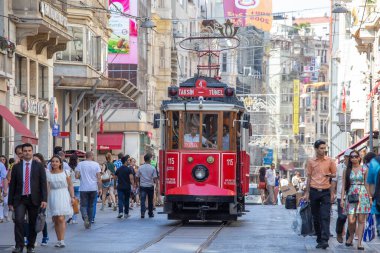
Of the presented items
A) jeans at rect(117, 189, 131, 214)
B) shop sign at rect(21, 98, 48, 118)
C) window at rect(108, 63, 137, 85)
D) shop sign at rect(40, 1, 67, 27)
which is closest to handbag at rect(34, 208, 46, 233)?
jeans at rect(117, 189, 131, 214)

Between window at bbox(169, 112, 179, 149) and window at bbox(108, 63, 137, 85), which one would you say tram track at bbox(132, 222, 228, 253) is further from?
window at bbox(108, 63, 137, 85)

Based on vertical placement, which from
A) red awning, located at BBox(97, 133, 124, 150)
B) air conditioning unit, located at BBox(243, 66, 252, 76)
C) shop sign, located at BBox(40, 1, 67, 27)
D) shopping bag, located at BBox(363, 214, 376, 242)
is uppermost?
air conditioning unit, located at BBox(243, 66, 252, 76)

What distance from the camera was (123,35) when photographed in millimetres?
68688

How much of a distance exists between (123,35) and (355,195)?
50089 mm

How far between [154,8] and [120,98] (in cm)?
2496

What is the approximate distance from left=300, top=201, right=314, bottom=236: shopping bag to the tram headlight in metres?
6.85

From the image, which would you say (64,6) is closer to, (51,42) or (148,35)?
(51,42)

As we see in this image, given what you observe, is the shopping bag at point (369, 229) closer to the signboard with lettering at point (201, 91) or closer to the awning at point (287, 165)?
the signboard with lettering at point (201, 91)

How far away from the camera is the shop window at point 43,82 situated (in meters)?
44.0

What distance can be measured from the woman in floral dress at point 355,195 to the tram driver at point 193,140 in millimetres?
7371

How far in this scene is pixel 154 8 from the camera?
3184 inches

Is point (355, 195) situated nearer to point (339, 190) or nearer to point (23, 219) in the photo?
point (339, 190)

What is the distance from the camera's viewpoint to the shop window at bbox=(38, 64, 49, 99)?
44031 mm

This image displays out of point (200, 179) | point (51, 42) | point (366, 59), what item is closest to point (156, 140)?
point (366, 59)
